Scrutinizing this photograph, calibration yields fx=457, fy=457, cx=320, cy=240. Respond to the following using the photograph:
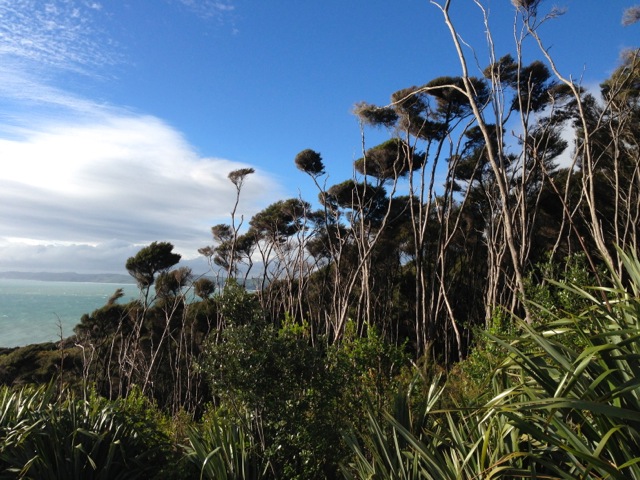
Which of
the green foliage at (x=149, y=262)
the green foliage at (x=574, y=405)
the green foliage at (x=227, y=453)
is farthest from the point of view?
the green foliage at (x=149, y=262)

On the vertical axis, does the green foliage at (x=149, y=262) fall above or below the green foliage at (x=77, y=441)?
above

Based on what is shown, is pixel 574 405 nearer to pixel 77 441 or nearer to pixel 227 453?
pixel 227 453

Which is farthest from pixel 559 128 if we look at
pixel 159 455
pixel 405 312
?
pixel 159 455

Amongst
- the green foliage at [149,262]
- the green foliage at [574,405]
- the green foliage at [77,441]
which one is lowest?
the green foliage at [77,441]

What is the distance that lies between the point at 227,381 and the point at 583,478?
337 centimetres

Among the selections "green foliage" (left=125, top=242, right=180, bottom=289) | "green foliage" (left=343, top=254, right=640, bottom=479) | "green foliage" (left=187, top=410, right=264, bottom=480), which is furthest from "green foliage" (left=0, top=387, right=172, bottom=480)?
"green foliage" (left=125, top=242, right=180, bottom=289)

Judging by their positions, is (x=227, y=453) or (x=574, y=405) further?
(x=227, y=453)

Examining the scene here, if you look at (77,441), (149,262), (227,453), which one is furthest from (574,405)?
(149,262)

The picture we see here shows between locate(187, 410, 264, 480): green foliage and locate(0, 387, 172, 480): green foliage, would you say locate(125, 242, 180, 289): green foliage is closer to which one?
locate(0, 387, 172, 480): green foliage

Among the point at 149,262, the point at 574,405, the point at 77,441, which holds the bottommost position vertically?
the point at 77,441

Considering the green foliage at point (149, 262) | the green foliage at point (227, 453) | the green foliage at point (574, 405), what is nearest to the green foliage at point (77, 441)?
the green foliage at point (227, 453)

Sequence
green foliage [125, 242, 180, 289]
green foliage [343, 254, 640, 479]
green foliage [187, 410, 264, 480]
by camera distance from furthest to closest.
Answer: green foliage [125, 242, 180, 289], green foliage [187, 410, 264, 480], green foliage [343, 254, 640, 479]

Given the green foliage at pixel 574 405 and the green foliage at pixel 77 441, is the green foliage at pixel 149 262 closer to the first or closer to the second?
the green foliage at pixel 77 441

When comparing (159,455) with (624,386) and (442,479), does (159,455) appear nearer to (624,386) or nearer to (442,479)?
(442,479)
